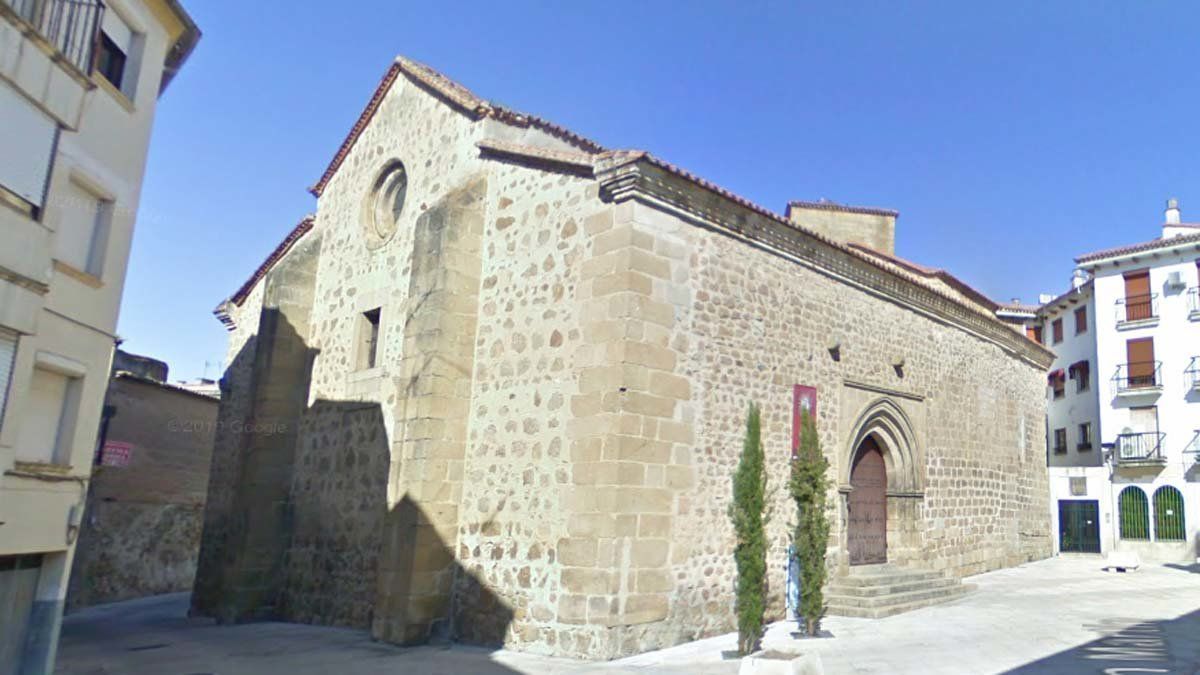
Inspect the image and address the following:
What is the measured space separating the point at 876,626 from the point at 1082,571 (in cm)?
939

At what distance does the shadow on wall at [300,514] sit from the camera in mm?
9742

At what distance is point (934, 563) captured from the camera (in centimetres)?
1370

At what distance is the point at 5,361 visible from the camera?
7.29 metres

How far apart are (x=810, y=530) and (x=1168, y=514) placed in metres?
19.1

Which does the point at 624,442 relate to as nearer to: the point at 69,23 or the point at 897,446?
the point at 897,446

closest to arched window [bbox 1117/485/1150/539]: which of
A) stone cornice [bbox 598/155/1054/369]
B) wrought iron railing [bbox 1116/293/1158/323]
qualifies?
wrought iron railing [bbox 1116/293/1158/323]

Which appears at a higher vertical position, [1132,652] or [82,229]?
[82,229]

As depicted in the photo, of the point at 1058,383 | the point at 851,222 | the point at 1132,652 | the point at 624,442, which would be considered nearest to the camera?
the point at 1132,652

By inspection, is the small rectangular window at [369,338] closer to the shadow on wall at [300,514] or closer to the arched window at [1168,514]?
the shadow on wall at [300,514]

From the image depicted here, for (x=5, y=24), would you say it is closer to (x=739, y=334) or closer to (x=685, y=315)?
(x=685, y=315)

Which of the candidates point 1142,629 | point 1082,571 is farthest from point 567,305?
point 1082,571

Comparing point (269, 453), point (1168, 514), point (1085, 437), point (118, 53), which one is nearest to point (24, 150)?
point (118, 53)

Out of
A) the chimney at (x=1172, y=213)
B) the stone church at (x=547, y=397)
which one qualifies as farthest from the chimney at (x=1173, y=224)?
the stone church at (x=547, y=397)

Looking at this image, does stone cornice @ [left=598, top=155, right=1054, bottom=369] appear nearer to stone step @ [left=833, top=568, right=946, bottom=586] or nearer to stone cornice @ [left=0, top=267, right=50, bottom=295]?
stone step @ [left=833, top=568, right=946, bottom=586]
